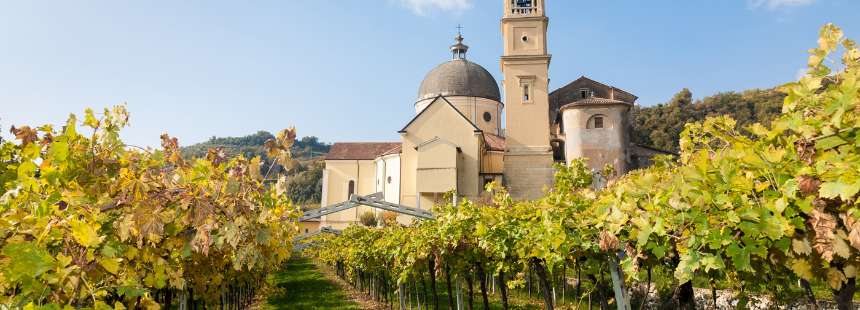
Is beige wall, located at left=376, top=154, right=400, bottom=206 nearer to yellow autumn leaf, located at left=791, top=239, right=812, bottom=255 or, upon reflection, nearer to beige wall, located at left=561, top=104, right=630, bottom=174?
beige wall, located at left=561, top=104, right=630, bottom=174

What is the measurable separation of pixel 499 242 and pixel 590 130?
86.0ft

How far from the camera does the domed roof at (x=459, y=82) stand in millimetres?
40531

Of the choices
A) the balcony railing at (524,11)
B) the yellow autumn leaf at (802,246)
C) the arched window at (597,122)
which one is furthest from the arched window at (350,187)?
the yellow autumn leaf at (802,246)

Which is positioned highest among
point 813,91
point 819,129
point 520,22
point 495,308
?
point 520,22

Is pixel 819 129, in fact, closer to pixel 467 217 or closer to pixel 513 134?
pixel 467 217

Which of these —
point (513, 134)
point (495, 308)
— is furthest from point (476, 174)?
point (495, 308)

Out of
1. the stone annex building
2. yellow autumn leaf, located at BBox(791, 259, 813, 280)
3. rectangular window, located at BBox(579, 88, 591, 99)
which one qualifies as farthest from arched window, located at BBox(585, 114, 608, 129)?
yellow autumn leaf, located at BBox(791, 259, 813, 280)

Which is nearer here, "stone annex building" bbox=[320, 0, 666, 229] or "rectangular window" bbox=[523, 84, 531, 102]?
"stone annex building" bbox=[320, 0, 666, 229]

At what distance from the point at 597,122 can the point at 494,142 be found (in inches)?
323

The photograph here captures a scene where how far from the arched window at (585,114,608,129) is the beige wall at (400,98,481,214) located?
23.1ft

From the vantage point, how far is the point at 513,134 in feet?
105

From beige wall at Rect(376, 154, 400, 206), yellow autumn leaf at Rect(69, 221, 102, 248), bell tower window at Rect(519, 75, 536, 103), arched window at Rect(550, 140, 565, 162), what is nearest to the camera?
yellow autumn leaf at Rect(69, 221, 102, 248)

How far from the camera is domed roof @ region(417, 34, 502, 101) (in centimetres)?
4053

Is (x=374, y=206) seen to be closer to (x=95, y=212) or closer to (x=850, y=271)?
(x=95, y=212)
